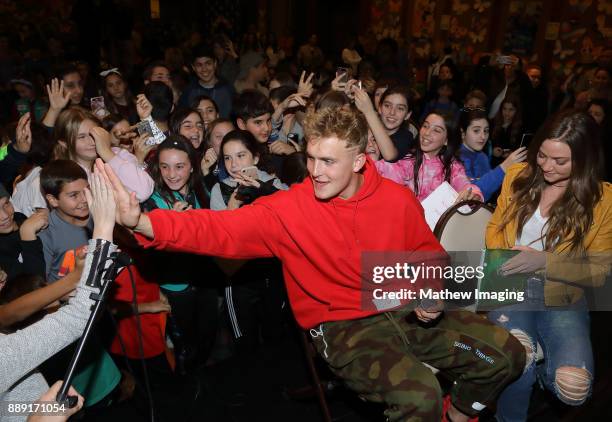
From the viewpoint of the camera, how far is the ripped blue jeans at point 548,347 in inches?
91.4

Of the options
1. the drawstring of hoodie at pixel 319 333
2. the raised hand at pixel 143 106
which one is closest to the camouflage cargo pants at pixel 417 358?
the drawstring of hoodie at pixel 319 333

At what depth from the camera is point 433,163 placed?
11.4ft

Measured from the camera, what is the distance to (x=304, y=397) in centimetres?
289

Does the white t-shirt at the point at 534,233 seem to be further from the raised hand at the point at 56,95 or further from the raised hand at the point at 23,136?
the raised hand at the point at 56,95

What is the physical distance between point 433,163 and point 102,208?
237cm

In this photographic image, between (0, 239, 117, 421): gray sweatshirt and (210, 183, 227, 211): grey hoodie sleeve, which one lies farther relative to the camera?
(210, 183, 227, 211): grey hoodie sleeve

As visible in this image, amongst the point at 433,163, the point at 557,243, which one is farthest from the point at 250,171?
the point at 557,243

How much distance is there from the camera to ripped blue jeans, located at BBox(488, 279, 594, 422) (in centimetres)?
232

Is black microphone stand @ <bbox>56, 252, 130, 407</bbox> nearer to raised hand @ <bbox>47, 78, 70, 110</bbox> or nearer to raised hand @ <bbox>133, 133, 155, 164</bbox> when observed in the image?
raised hand @ <bbox>133, 133, 155, 164</bbox>

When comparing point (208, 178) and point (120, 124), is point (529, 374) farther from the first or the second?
point (120, 124)

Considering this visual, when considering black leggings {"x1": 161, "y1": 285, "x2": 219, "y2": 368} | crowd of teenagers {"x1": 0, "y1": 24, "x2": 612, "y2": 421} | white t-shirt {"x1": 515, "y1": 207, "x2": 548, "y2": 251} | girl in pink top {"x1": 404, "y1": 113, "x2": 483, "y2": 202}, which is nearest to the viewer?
crowd of teenagers {"x1": 0, "y1": 24, "x2": 612, "y2": 421}

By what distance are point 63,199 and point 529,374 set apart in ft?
8.26

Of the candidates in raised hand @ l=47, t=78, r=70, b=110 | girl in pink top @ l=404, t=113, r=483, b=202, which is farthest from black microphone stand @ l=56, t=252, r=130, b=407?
raised hand @ l=47, t=78, r=70, b=110

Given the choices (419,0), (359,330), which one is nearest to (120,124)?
(359,330)
